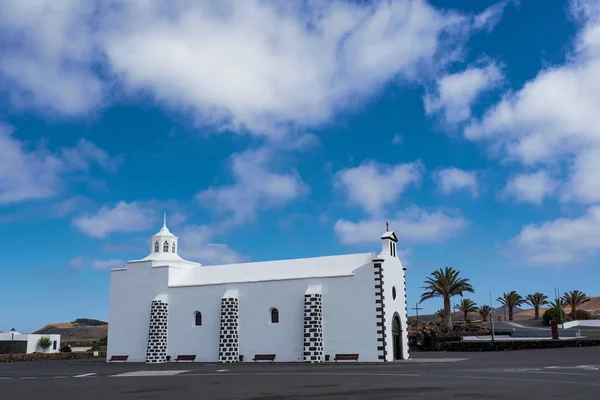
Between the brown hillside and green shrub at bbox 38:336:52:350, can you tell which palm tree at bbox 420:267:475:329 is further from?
the brown hillside

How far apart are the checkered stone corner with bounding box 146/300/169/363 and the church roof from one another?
6.08 ft

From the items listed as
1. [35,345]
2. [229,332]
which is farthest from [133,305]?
[35,345]

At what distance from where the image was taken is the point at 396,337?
35.7 meters

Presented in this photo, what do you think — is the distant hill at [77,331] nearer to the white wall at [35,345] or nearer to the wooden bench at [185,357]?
the white wall at [35,345]

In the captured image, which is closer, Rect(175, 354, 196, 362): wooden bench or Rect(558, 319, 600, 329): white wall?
Rect(175, 354, 196, 362): wooden bench

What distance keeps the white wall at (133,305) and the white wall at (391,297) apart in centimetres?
1586

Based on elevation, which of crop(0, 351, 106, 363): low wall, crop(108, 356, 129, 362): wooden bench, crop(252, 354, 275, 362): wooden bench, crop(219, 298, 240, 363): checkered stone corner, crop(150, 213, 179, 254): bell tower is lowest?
crop(0, 351, 106, 363): low wall

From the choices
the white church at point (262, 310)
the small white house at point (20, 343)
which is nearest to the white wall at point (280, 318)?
the white church at point (262, 310)

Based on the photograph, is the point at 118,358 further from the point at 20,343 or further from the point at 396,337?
the point at 20,343

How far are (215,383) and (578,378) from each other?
1182cm

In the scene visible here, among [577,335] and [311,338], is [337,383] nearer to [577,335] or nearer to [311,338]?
[311,338]

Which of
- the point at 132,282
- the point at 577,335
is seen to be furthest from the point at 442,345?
the point at 132,282

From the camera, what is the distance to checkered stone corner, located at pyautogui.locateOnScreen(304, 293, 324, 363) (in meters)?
34.3

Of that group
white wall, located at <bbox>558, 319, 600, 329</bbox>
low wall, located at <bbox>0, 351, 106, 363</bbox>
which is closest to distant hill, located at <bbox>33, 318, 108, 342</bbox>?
low wall, located at <bbox>0, 351, 106, 363</bbox>
